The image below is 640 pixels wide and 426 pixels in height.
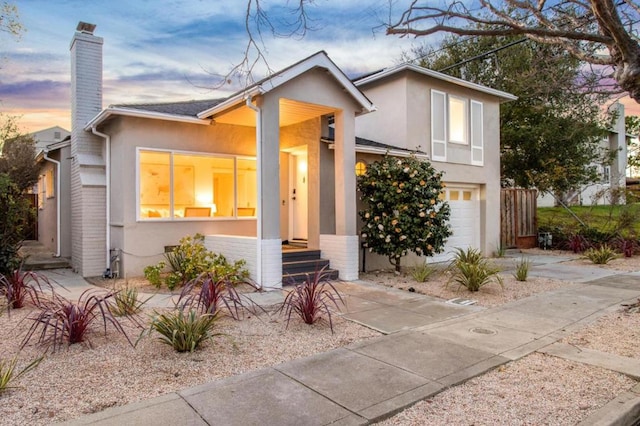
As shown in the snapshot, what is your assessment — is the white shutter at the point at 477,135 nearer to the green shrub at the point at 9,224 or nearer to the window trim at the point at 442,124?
the window trim at the point at 442,124

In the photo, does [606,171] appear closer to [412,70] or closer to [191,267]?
[412,70]

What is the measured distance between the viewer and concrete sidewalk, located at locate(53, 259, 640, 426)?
326 centimetres

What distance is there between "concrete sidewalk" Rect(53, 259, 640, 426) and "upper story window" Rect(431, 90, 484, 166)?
6.12 m

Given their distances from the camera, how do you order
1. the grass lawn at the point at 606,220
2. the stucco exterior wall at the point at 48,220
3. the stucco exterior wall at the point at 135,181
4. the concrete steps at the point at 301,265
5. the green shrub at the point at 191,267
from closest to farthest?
1. the green shrub at the point at 191,267
2. the concrete steps at the point at 301,265
3. the stucco exterior wall at the point at 135,181
4. the stucco exterior wall at the point at 48,220
5. the grass lawn at the point at 606,220

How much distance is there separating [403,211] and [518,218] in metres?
8.09

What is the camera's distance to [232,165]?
10492 millimetres

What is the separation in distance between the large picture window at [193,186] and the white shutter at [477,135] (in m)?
7.12

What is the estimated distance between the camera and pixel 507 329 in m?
5.70

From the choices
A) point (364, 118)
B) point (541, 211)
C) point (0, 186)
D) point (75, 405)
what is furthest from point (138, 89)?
point (541, 211)

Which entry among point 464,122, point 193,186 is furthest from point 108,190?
point 464,122

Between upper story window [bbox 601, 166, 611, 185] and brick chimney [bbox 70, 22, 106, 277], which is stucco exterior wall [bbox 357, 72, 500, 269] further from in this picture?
upper story window [bbox 601, 166, 611, 185]

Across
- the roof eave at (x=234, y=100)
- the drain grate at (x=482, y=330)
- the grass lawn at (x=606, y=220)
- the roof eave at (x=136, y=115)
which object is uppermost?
the roof eave at (x=234, y=100)

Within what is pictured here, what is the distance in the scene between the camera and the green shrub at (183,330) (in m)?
4.46

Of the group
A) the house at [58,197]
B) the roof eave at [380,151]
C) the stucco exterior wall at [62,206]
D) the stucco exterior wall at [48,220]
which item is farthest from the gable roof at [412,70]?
the stucco exterior wall at [48,220]
